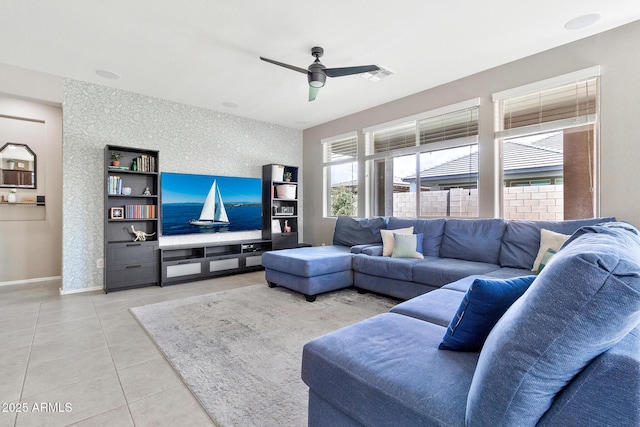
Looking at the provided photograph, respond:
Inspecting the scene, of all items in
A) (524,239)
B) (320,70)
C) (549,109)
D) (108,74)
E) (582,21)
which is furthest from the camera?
(108,74)

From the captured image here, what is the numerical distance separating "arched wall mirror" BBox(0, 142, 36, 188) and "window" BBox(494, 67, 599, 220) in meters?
Result: 6.62

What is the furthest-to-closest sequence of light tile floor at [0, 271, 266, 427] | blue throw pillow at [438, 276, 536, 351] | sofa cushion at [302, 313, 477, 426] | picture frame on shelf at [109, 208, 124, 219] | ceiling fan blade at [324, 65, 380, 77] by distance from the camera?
picture frame on shelf at [109, 208, 124, 219] → ceiling fan blade at [324, 65, 380, 77] → light tile floor at [0, 271, 266, 427] → blue throw pillow at [438, 276, 536, 351] → sofa cushion at [302, 313, 477, 426]

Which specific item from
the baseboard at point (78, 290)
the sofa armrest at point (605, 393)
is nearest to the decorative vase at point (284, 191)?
the baseboard at point (78, 290)

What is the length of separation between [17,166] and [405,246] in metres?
5.69

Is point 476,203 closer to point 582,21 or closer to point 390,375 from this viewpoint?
point 582,21

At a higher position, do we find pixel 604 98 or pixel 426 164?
pixel 604 98

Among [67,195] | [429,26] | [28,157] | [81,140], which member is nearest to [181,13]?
[429,26]

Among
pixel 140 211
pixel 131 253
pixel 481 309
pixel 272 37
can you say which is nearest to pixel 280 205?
pixel 140 211

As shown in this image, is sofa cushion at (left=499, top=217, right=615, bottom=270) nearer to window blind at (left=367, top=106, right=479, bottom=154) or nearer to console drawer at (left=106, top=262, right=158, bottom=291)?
window blind at (left=367, top=106, right=479, bottom=154)

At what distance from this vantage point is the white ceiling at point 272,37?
2596 mm

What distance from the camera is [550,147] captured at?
344cm

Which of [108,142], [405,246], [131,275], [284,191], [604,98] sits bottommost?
[131,275]

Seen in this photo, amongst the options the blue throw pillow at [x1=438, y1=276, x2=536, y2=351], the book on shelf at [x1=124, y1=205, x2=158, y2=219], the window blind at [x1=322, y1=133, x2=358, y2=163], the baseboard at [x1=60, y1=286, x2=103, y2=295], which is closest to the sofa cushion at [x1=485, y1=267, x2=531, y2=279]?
the blue throw pillow at [x1=438, y1=276, x2=536, y2=351]

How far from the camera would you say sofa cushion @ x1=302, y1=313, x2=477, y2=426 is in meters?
0.99
